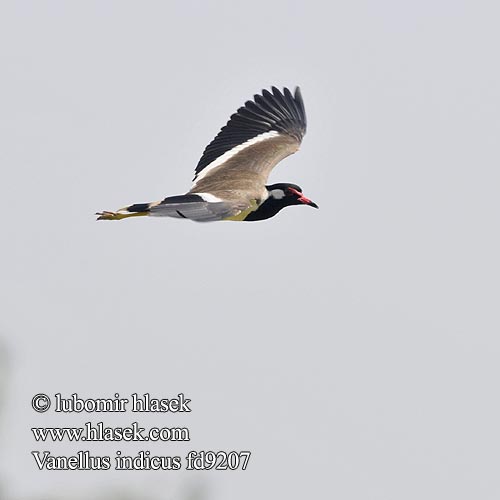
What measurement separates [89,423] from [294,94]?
19.5 ft

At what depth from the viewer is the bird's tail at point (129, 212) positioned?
73.9 feet

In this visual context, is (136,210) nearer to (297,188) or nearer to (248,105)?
(297,188)

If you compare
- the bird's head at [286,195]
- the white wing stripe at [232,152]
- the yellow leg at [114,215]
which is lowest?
the yellow leg at [114,215]

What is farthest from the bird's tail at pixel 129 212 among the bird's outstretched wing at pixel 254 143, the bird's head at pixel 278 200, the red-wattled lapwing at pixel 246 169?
the bird's head at pixel 278 200

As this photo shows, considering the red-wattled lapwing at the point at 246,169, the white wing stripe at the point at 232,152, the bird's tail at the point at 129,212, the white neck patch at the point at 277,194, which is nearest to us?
the red-wattled lapwing at the point at 246,169

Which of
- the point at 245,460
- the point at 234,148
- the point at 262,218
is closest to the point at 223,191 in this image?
the point at 262,218

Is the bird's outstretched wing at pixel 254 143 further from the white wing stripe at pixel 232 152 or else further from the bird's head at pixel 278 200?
the bird's head at pixel 278 200

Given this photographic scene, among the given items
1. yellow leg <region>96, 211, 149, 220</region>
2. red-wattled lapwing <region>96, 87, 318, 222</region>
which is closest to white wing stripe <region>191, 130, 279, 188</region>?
red-wattled lapwing <region>96, 87, 318, 222</region>

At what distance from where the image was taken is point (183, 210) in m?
21.1

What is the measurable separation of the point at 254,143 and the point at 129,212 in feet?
14.1

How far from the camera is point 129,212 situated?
75.0ft

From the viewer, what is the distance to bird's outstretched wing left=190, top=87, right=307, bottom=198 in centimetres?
2517

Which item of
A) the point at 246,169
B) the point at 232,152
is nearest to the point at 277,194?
the point at 246,169

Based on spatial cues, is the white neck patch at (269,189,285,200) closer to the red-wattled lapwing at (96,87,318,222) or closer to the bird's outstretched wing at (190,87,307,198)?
the red-wattled lapwing at (96,87,318,222)
